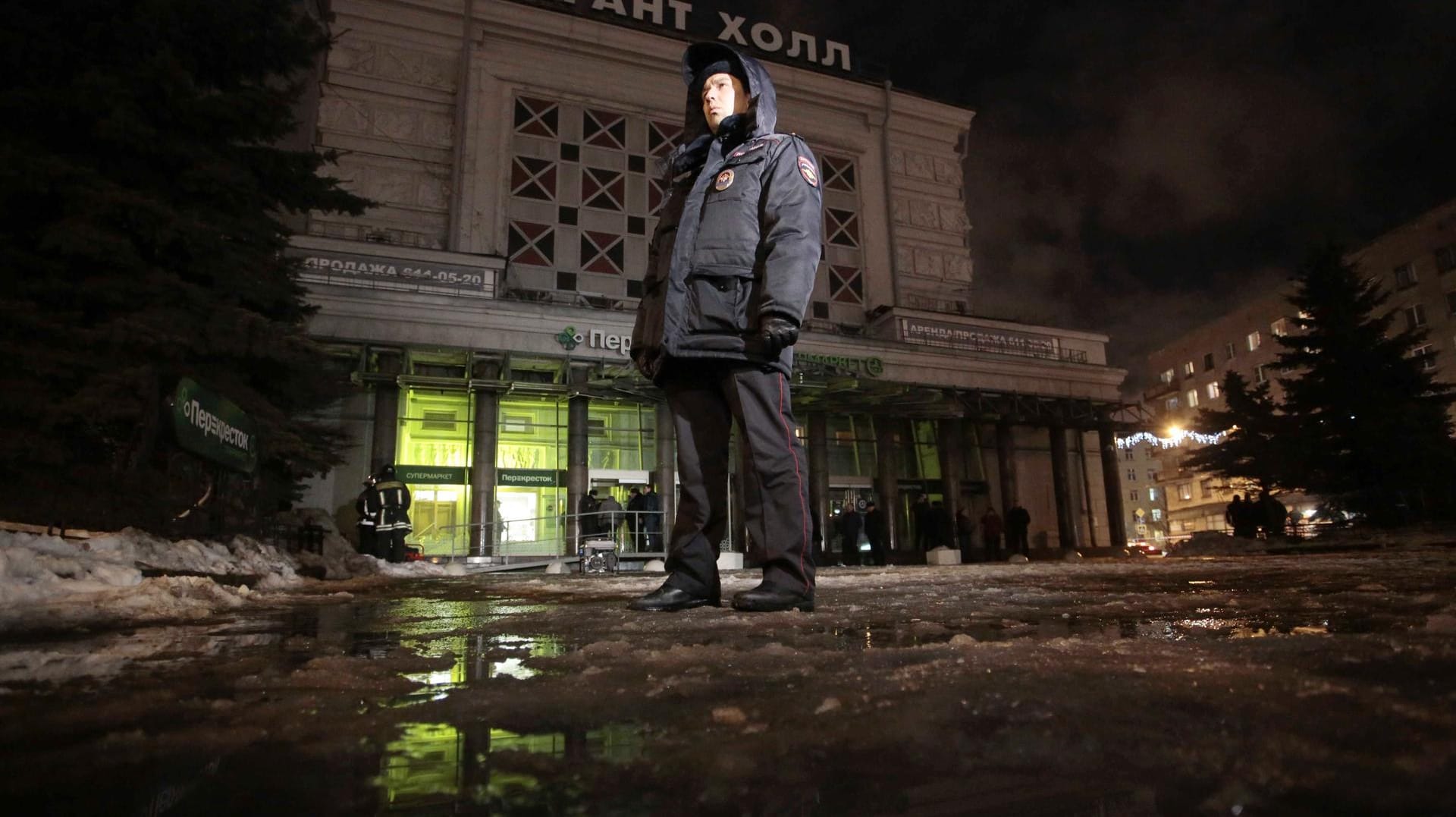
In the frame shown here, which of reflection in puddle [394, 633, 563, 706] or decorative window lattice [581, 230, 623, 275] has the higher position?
decorative window lattice [581, 230, 623, 275]

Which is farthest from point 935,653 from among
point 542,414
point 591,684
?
point 542,414

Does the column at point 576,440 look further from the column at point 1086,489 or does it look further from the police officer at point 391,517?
the column at point 1086,489

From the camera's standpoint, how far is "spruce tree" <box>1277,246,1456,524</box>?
18984 mm

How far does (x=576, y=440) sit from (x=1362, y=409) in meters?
21.6

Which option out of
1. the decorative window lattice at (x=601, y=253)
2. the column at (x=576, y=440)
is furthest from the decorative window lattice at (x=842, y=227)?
the column at (x=576, y=440)

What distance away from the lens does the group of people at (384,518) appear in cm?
1248

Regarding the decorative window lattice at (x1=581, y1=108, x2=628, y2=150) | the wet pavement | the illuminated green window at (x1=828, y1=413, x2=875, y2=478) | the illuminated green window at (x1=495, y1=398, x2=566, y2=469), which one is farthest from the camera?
the decorative window lattice at (x1=581, y1=108, x2=628, y2=150)

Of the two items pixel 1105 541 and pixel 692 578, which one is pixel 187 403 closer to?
pixel 692 578

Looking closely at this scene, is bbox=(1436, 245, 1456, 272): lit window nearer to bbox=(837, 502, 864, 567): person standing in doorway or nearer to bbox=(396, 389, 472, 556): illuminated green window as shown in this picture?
bbox=(837, 502, 864, 567): person standing in doorway

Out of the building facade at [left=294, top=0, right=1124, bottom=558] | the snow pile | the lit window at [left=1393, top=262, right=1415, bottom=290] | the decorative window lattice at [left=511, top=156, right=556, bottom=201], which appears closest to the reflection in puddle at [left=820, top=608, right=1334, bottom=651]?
the snow pile

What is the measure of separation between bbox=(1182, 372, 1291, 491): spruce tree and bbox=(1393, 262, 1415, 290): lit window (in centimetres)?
2613

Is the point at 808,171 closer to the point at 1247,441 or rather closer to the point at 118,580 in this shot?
the point at 118,580

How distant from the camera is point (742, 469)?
3025 mm

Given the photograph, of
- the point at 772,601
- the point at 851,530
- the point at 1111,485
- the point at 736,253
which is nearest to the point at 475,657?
the point at 772,601
